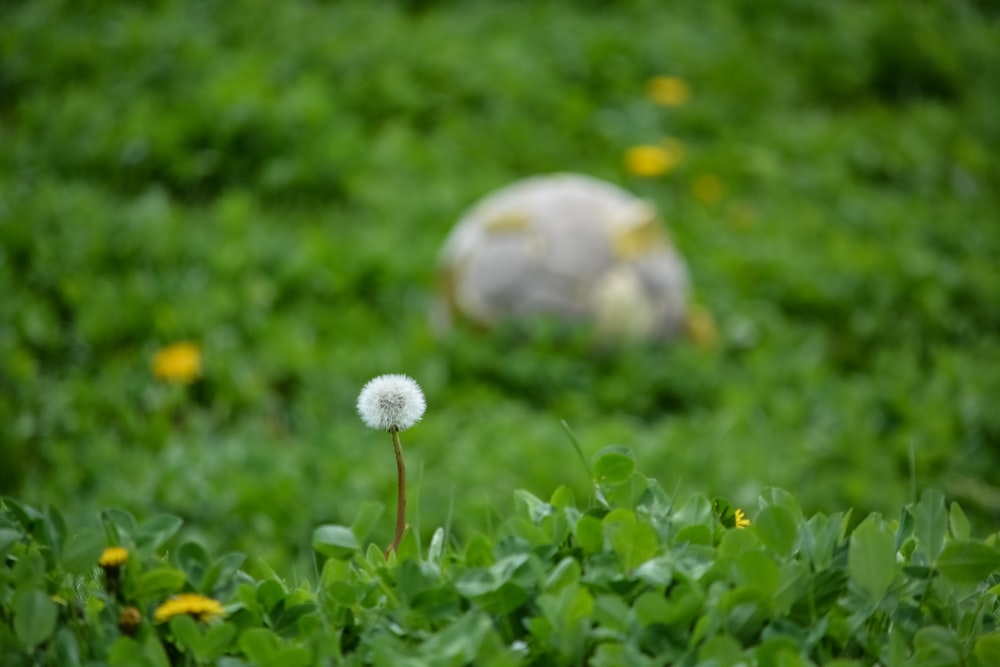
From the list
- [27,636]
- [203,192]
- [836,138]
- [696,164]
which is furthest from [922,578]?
[836,138]

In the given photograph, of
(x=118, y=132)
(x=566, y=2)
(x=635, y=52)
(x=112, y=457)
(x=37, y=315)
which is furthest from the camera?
(x=566, y=2)

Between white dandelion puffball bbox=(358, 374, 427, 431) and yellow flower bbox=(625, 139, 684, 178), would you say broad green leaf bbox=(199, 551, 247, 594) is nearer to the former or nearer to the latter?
white dandelion puffball bbox=(358, 374, 427, 431)

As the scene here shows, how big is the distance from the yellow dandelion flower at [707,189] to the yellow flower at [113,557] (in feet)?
14.6

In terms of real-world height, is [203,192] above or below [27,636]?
below

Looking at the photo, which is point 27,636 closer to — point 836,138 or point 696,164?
point 696,164

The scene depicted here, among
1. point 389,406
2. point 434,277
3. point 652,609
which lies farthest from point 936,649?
point 434,277

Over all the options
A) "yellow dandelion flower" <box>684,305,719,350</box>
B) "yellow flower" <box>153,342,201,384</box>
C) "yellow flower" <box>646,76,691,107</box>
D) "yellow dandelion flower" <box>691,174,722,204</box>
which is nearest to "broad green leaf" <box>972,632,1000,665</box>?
"yellow flower" <box>153,342,201,384</box>

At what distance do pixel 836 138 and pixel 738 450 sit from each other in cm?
291

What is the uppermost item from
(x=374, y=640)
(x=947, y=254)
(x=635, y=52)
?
(x=374, y=640)

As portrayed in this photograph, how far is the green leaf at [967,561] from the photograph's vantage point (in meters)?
1.16

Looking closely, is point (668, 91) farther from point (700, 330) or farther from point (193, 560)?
point (193, 560)

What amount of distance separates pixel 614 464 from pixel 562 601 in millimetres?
266

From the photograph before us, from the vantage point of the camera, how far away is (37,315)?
3.75m

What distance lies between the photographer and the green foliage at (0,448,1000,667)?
1.11 metres
